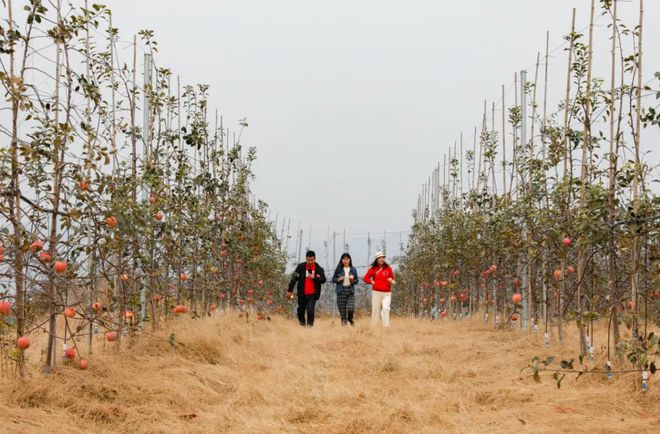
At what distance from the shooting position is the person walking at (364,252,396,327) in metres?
14.0

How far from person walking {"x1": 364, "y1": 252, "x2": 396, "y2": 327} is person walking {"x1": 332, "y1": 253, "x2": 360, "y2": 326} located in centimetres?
70

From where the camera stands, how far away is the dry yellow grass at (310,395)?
5.55 meters

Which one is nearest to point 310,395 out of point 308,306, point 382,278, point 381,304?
point 382,278

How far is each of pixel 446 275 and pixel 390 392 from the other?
12854 mm

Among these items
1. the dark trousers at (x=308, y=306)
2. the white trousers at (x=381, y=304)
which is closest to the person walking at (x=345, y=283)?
the dark trousers at (x=308, y=306)

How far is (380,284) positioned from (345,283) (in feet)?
3.54

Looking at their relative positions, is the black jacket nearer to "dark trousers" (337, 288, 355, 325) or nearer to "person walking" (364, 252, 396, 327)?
"dark trousers" (337, 288, 355, 325)

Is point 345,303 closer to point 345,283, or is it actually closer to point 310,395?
point 345,283

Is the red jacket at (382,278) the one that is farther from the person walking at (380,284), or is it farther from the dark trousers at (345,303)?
the dark trousers at (345,303)

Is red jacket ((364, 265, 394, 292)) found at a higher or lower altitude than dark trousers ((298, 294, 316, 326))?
higher

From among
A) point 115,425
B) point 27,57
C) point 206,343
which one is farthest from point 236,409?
point 27,57

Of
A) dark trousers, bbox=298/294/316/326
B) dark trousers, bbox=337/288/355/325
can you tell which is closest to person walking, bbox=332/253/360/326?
dark trousers, bbox=337/288/355/325

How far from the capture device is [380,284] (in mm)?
14070

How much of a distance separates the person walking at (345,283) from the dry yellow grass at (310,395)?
5110 millimetres
